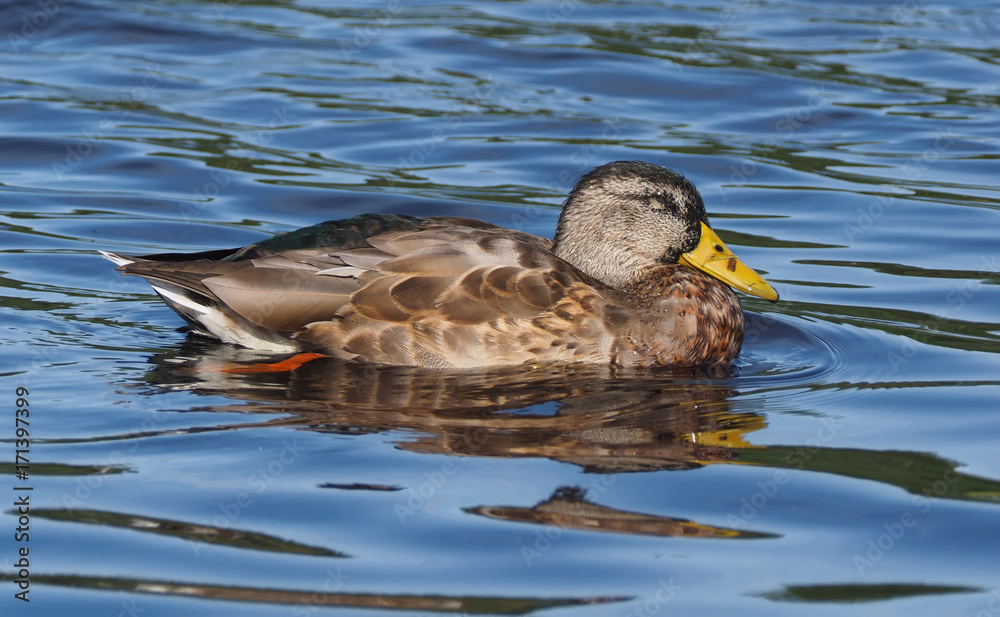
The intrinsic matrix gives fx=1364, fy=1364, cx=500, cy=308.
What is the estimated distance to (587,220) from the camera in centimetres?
810

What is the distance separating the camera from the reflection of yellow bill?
8.18 m

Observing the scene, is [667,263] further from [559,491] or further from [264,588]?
[264,588]

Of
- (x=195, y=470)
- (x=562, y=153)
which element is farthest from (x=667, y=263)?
(x=562, y=153)

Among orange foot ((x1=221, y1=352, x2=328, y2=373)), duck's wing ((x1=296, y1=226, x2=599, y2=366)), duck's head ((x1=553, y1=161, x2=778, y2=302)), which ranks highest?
duck's head ((x1=553, y1=161, x2=778, y2=302))

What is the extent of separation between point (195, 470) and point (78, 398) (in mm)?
1291

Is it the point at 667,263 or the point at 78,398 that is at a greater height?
the point at 667,263

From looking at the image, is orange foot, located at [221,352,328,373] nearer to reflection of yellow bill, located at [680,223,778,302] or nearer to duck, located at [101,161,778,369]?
duck, located at [101,161,778,369]

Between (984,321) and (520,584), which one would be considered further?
(984,321)
